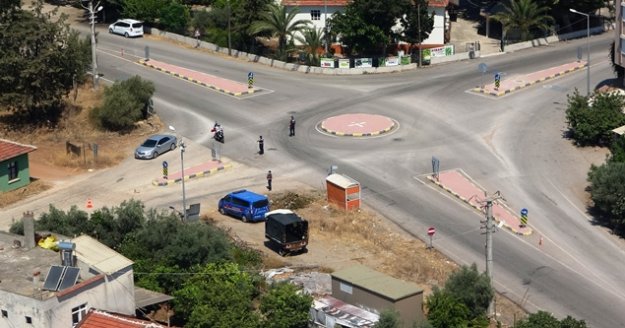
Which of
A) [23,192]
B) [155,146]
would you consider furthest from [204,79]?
[23,192]

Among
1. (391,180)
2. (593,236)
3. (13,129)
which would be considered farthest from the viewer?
(13,129)

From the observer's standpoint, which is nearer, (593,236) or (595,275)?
(595,275)

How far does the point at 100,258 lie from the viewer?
50.7 m

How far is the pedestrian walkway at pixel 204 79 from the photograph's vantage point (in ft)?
301

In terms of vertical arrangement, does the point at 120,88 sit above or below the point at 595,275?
above

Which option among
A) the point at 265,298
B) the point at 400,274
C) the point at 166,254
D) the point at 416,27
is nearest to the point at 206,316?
the point at 265,298

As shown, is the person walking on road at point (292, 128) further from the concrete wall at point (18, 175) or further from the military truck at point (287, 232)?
the military truck at point (287, 232)

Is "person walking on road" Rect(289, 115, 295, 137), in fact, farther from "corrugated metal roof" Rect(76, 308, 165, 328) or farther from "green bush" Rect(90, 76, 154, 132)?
"corrugated metal roof" Rect(76, 308, 165, 328)

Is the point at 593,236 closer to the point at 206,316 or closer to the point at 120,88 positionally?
the point at 206,316

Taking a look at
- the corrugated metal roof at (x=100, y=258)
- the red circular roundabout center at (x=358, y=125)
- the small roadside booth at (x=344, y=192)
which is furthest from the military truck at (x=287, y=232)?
the red circular roundabout center at (x=358, y=125)

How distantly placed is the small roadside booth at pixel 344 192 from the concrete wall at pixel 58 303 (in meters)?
21.0

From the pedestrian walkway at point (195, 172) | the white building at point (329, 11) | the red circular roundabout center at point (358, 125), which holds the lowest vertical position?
the pedestrian walkway at point (195, 172)

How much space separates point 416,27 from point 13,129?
3465 centimetres

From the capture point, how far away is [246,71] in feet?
321
